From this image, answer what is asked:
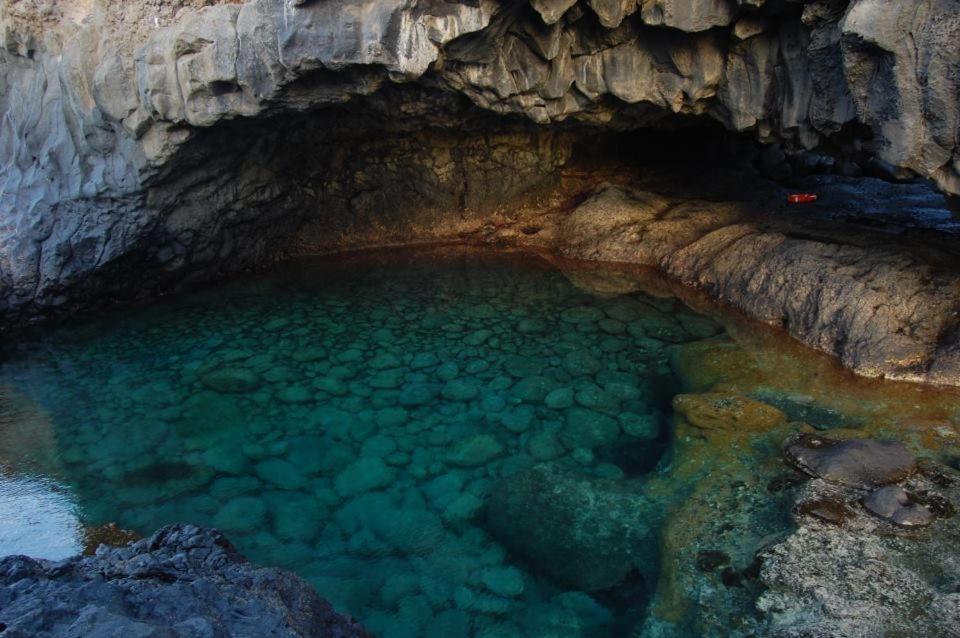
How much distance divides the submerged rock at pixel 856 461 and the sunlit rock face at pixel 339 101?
2.00 m

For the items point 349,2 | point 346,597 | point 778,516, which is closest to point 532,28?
point 349,2

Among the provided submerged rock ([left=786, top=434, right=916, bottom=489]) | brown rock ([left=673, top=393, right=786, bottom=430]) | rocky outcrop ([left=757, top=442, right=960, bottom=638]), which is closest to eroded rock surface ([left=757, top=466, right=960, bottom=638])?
rocky outcrop ([left=757, top=442, right=960, bottom=638])

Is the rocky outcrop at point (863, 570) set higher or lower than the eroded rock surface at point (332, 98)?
lower

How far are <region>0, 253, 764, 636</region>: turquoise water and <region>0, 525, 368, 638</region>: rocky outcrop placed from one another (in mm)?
1127

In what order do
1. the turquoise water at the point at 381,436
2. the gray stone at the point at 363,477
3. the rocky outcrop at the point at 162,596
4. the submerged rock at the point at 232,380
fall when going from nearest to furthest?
1. the rocky outcrop at the point at 162,596
2. the turquoise water at the point at 381,436
3. the gray stone at the point at 363,477
4. the submerged rock at the point at 232,380

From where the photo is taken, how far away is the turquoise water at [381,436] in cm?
411

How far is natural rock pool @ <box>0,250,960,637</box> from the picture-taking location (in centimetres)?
398

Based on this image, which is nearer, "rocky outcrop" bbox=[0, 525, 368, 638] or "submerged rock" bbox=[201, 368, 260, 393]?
"rocky outcrop" bbox=[0, 525, 368, 638]

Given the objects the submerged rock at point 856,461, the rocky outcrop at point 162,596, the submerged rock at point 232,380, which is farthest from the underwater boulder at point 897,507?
the submerged rock at point 232,380

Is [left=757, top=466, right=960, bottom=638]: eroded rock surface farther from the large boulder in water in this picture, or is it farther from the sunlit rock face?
the sunlit rock face

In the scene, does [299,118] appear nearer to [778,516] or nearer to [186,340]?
[186,340]

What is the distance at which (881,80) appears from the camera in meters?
4.77

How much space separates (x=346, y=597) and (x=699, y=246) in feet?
19.0

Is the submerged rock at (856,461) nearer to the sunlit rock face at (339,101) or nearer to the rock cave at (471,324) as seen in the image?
the rock cave at (471,324)
